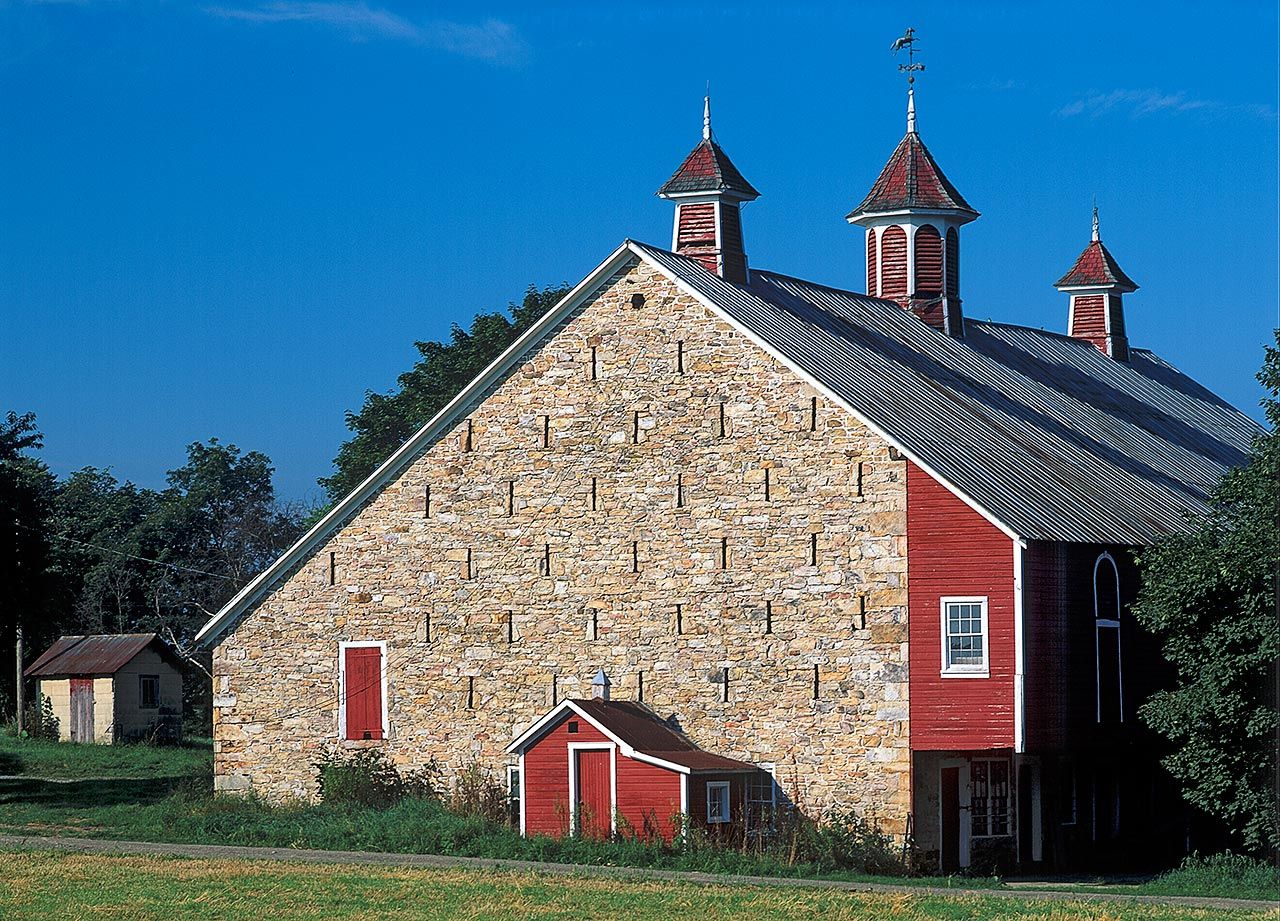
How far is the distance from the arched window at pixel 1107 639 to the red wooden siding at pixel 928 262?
12076 mm

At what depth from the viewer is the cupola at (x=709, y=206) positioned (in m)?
43.8

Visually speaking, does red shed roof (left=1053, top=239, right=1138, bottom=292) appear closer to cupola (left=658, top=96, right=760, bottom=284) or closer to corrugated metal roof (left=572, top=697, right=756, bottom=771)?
cupola (left=658, top=96, right=760, bottom=284)

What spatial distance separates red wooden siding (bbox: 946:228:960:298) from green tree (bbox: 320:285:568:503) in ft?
87.8

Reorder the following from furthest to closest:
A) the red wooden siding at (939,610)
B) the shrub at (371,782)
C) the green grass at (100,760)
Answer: the green grass at (100,760) → the shrub at (371,782) → the red wooden siding at (939,610)

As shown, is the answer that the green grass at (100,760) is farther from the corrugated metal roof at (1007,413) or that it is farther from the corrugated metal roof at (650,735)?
the corrugated metal roof at (1007,413)

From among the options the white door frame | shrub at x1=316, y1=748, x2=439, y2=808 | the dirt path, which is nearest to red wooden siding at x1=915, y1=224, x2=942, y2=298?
shrub at x1=316, y1=748, x2=439, y2=808

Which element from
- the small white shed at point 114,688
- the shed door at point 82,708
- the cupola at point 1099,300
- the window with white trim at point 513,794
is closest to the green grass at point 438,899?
the window with white trim at point 513,794

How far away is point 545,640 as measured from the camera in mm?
39625

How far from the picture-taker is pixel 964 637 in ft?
117

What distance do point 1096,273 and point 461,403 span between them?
2636 cm

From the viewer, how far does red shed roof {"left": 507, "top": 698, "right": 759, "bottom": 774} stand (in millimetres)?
35844

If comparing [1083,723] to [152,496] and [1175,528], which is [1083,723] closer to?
[1175,528]

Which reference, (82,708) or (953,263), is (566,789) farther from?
(82,708)

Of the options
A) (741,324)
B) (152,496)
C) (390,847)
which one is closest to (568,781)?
(390,847)
